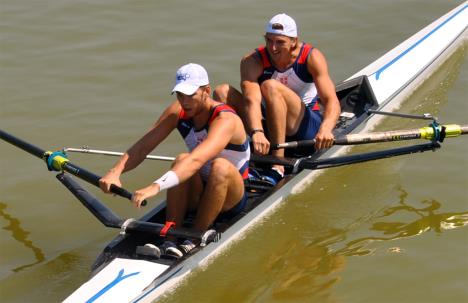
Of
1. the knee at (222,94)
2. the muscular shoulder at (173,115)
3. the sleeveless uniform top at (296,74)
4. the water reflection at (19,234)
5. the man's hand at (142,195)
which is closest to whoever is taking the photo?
the man's hand at (142,195)

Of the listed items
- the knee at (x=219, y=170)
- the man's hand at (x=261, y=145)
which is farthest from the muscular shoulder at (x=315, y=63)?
the knee at (x=219, y=170)

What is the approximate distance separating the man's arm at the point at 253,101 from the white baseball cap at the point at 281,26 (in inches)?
21.0

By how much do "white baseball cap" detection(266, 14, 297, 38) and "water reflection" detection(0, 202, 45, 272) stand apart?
305 centimetres

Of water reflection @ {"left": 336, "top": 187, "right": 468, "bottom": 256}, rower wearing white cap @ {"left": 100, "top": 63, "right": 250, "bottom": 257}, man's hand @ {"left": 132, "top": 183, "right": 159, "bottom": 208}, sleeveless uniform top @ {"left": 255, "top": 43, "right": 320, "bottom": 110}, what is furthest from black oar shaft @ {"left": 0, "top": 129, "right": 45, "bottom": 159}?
water reflection @ {"left": 336, "top": 187, "right": 468, "bottom": 256}

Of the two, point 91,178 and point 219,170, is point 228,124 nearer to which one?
point 219,170

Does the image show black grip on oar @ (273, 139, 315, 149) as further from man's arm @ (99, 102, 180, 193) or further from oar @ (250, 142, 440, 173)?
man's arm @ (99, 102, 180, 193)

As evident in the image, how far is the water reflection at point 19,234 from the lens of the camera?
7.52 metres

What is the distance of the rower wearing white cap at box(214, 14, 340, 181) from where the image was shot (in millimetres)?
8039

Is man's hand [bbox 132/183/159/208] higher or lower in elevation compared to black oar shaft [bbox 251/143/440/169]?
higher

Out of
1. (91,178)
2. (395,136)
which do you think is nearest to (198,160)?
(91,178)

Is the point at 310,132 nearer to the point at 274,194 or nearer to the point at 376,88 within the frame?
the point at 274,194

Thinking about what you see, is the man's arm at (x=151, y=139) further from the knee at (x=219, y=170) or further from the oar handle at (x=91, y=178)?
the knee at (x=219, y=170)

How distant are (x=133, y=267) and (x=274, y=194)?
1.79 metres

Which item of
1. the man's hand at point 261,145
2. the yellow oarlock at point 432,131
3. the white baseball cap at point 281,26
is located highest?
the white baseball cap at point 281,26
